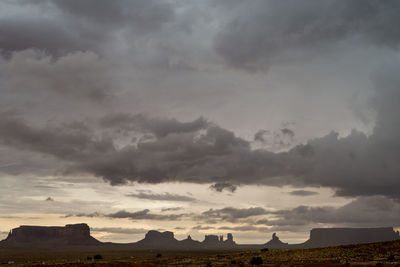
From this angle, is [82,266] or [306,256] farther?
[306,256]

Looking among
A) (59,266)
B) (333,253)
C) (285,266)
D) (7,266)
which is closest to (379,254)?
(333,253)

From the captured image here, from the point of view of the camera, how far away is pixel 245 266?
66375 mm

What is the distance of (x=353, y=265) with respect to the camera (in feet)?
204

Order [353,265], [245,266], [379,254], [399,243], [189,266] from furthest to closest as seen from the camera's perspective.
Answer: [399,243] < [379,254] < [189,266] < [245,266] < [353,265]

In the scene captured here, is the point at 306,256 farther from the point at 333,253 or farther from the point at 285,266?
the point at 285,266

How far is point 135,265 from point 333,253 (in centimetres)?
4084

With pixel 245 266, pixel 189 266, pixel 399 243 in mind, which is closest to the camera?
pixel 245 266

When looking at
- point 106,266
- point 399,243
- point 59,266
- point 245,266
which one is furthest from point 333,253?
point 59,266

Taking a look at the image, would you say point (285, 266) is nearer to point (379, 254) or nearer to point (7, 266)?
point (379, 254)

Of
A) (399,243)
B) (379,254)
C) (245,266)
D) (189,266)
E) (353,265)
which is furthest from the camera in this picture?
(399,243)

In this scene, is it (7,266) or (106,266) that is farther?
(7,266)

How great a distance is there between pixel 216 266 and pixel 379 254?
3530 centimetres

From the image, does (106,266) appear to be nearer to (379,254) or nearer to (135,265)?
(135,265)

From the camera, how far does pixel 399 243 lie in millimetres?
92500
